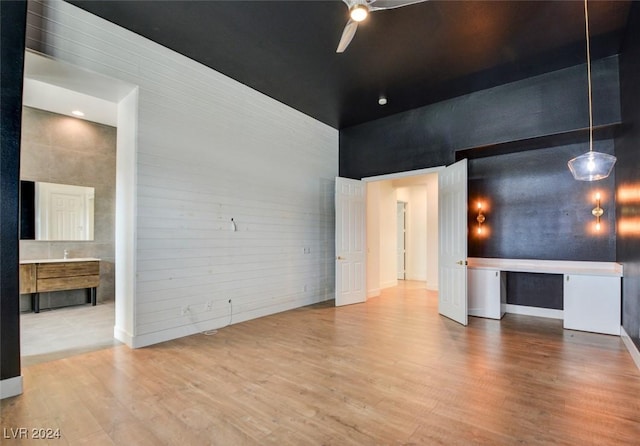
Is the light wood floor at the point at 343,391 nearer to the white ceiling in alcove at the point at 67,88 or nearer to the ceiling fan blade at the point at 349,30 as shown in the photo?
the white ceiling in alcove at the point at 67,88

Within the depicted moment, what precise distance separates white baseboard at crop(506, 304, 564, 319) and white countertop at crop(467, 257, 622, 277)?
762mm

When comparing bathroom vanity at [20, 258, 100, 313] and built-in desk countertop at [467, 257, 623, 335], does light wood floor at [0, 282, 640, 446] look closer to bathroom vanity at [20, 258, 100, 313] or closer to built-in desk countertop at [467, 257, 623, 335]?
built-in desk countertop at [467, 257, 623, 335]

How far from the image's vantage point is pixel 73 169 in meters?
6.20

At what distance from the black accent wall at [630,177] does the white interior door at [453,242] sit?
1.82 meters

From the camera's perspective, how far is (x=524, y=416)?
232 centimetres

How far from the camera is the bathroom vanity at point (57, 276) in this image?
5.32 m

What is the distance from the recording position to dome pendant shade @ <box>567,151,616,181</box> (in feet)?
9.64

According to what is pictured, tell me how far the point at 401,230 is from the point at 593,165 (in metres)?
7.14

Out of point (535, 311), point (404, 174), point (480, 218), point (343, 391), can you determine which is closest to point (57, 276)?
point (343, 391)

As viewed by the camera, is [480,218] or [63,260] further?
[480,218]

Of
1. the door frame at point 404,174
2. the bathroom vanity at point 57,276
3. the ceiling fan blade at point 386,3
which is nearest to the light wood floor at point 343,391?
the door frame at point 404,174

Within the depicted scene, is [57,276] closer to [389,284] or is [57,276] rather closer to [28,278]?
[28,278]

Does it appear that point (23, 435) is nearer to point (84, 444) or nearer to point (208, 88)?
point (84, 444)

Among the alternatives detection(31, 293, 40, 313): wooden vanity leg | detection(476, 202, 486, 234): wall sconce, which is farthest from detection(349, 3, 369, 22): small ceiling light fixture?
detection(31, 293, 40, 313): wooden vanity leg
